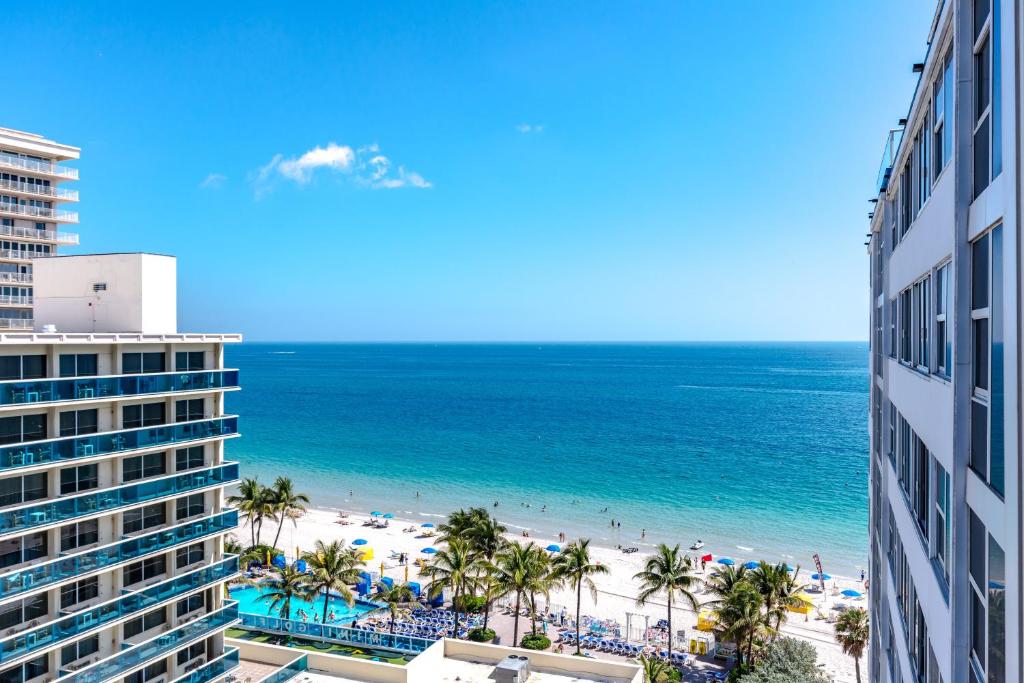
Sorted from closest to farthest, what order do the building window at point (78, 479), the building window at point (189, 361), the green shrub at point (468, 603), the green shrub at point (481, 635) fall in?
the building window at point (78, 479)
the building window at point (189, 361)
the green shrub at point (481, 635)
the green shrub at point (468, 603)

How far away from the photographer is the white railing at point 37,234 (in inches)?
1574

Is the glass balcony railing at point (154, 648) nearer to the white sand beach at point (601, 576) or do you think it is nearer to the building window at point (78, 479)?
the building window at point (78, 479)

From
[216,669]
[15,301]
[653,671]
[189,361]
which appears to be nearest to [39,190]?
[15,301]

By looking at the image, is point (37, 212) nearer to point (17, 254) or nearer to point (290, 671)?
point (17, 254)

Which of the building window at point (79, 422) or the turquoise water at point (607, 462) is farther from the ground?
the building window at point (79, 422)

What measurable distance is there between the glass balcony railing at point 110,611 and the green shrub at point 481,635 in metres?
14.9

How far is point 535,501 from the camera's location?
7625cm

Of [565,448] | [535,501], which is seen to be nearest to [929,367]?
[535,501]

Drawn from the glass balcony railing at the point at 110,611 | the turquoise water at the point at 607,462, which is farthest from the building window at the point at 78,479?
the turquoise water at the point at 607,462

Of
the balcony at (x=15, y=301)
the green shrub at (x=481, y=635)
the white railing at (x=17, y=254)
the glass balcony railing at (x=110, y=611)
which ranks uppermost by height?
the white railing at (x=17, y=254)

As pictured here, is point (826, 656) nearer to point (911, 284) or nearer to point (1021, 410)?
point (911, 284)

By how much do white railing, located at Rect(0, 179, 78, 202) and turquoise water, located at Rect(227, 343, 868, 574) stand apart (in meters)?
36.8

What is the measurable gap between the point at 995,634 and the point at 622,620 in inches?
1671

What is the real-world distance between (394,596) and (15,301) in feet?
98.6
